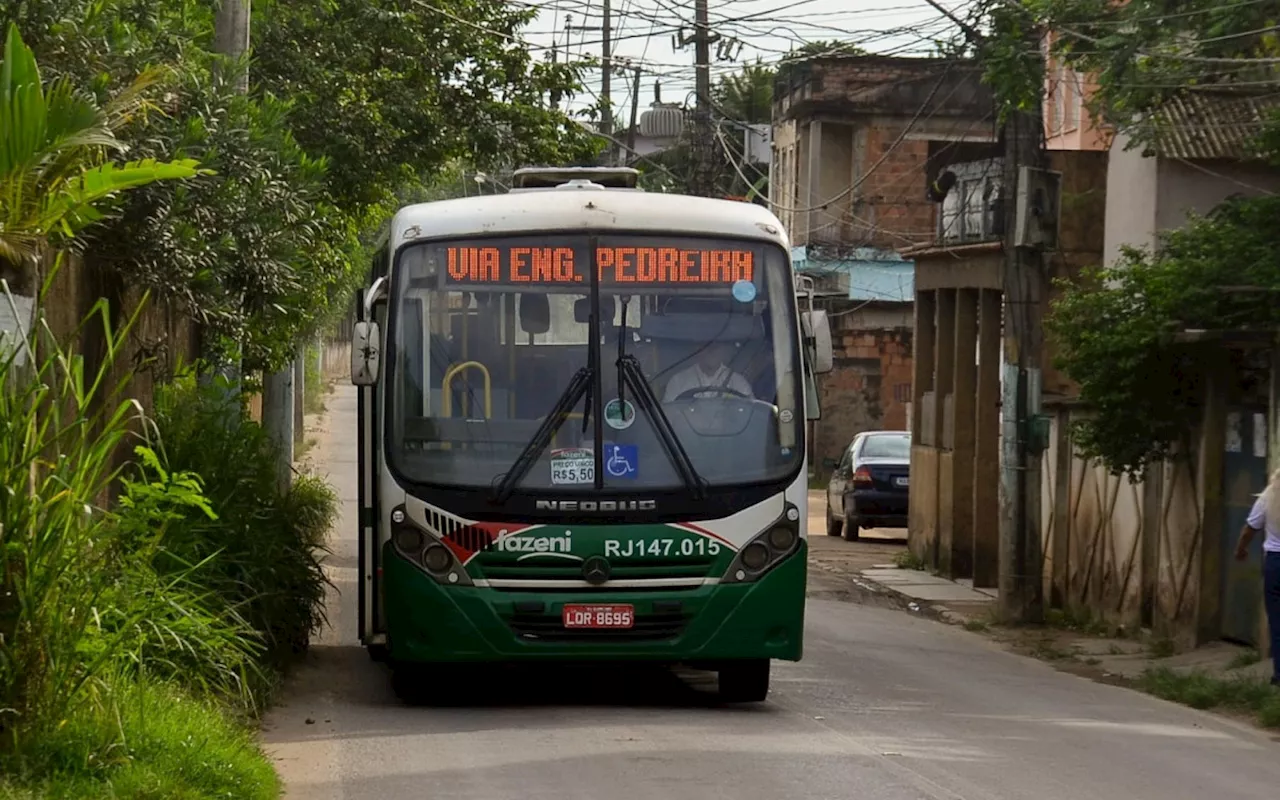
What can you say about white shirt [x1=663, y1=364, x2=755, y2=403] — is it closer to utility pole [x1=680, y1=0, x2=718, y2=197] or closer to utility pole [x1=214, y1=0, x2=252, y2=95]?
utility pole [x1=214, y1=0, x2=252, y2=95]

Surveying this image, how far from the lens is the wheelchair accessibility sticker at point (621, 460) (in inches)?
439

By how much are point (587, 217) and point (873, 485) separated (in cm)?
1867

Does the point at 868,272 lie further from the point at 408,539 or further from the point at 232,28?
the point at 408,539

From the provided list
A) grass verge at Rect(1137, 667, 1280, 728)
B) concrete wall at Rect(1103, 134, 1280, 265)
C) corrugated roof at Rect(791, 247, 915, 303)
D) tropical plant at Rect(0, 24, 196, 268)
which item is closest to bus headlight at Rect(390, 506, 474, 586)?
tropical plant at Rect(0, 24, 196, 268)

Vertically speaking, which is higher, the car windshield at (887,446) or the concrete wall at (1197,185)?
the concrete wall at (1197,185)

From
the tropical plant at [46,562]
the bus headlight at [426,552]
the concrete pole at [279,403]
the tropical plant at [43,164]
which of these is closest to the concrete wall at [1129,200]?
the concrete pole at [279,403]

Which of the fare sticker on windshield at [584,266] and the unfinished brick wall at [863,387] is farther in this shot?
the unfinished brick wall at [863,387]

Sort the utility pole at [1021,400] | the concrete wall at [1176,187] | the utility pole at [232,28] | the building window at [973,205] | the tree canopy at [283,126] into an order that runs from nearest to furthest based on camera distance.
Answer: the tree canopy at [283,126] → the utility pole at [232,28] → the utility pole at [1021,400] → the concrete wall at [1176,187] → the building window at [973,205]

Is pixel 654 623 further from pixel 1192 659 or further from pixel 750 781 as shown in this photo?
pixel 1192 659

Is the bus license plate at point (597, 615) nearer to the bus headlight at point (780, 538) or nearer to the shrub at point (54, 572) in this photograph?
the bus headlight at point (780, 538)

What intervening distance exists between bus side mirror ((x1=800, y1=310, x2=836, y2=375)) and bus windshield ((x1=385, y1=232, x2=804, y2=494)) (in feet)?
0.36

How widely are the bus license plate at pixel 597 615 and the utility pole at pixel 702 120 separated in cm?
1798

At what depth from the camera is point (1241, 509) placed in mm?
16969

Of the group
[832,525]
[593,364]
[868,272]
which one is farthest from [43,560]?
[868,272]
